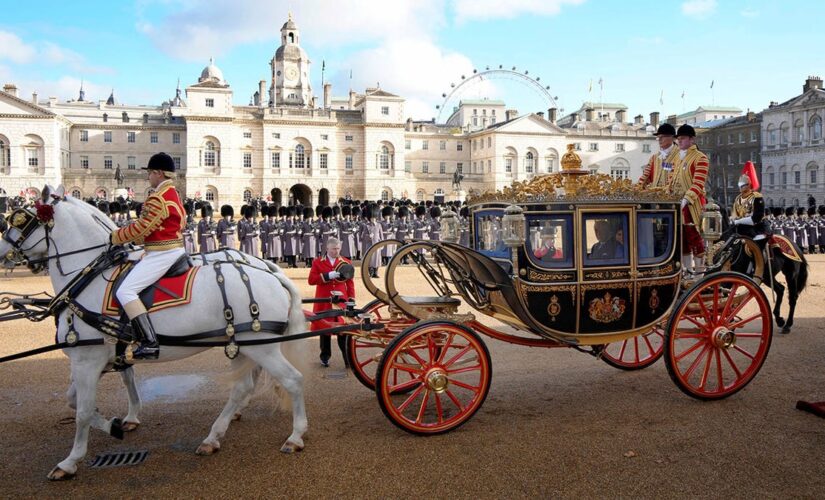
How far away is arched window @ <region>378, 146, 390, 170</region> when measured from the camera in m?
59.7

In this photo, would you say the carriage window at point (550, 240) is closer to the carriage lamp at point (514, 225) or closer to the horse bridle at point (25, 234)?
the carriage lamp at point (514, 225)

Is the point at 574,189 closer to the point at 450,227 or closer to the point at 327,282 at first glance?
the point at 450,227

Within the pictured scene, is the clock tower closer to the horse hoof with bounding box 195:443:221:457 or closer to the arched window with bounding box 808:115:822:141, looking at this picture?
the arched window with bounding box 808:115:822:141

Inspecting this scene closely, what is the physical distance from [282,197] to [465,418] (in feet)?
177

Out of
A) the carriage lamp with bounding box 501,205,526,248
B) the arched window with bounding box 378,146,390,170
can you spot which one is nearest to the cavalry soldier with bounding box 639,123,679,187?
the carriage lamp with bounding box 501,205,526,248

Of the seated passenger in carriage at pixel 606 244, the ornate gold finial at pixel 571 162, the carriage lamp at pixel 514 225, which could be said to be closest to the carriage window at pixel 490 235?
the carriage lamp at pixel 514 225

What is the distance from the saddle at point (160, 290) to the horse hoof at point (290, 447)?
127 centimetres

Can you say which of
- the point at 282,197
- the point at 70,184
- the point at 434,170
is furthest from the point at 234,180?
the point at 434,170

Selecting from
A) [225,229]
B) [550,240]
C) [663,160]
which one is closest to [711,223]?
[663,160]

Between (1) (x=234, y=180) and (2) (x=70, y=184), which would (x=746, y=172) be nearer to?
(1) (x=234, y=180)

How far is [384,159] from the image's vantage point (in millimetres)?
59906

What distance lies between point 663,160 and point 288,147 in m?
52.5

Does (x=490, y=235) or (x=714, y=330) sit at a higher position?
(x=490, y=235)

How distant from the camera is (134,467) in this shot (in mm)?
4391
